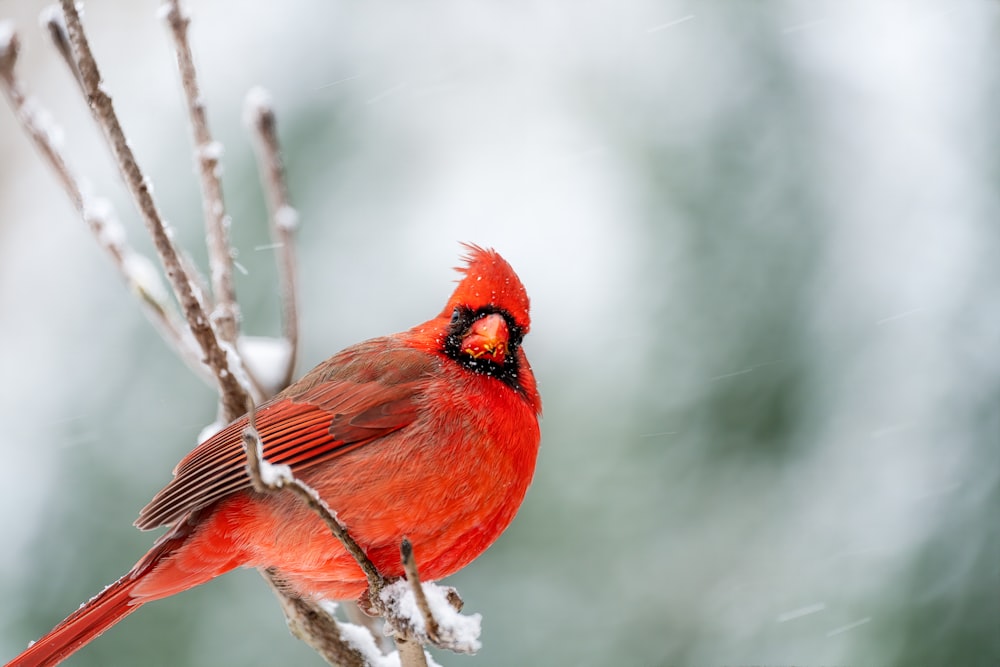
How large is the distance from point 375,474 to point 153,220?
673 millimetres

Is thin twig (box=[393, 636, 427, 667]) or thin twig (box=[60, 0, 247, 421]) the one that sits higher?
thin twig (box=[60, 0, 247, 421])

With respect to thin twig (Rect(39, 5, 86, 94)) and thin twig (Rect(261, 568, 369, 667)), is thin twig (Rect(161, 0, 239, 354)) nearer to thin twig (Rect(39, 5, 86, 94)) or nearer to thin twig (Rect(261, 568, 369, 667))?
thin twig (Rect(39, 5, 86, 94))

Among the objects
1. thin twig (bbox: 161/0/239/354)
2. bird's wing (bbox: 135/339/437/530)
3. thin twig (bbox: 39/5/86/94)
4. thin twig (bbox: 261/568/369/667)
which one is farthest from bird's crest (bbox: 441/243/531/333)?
thin twig (bbox: 39/5/86/94)

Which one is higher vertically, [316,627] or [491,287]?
[491,287]

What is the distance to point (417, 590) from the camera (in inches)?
62.3

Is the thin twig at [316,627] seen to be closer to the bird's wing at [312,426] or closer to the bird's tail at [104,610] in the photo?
the bird's tail at [104,610]

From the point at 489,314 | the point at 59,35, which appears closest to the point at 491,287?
the point at 489,314

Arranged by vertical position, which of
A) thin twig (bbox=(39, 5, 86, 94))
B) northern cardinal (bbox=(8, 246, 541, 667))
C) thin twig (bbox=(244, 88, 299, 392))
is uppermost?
thin twig (bbox=(39, 5, 86, 94))

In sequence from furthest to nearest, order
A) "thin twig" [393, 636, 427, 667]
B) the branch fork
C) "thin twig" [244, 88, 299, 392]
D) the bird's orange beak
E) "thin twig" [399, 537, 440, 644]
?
1. "thin twig" [244, 88, 299, 392]
2. the bird's orange beak
3. "thin twig" [393, 636, 427, 667]
4. the branch fork
5. "thin twig" [399, 537, 440, 644]

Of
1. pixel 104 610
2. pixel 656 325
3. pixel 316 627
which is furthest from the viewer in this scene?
pixel 656 325

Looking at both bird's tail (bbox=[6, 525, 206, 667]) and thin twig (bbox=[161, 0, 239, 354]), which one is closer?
bird's tail (bbox=[6, 525, 206, 667])

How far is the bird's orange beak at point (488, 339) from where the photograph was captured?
83.9 inches

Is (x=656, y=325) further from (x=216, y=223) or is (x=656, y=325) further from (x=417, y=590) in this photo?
(x=417, y=590)

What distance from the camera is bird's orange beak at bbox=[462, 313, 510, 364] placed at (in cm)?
213
